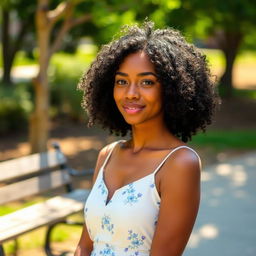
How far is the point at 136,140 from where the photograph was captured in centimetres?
272

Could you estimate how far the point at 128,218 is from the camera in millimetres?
2467

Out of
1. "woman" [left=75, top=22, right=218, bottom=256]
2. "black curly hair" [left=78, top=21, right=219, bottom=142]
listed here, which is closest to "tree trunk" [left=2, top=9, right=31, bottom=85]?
"black curly hair" [left=78, top=21, right=219, bottom=142]

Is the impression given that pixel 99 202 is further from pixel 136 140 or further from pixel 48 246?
pixel 48 246

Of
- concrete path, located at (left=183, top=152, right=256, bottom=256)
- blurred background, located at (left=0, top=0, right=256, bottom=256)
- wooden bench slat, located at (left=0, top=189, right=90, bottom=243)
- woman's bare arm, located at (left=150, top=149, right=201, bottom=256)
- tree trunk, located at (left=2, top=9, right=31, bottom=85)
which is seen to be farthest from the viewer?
tree trunk, located at (left=2, top=9, right=31, bottom=85)

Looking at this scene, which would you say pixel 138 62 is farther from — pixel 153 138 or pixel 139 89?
pixel 153 138

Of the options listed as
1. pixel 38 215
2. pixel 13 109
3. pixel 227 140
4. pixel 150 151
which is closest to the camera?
pixel 150 151

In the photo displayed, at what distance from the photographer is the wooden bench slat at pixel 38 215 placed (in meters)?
4.26

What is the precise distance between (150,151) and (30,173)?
3016mm

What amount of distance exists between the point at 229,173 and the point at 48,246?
4026mm

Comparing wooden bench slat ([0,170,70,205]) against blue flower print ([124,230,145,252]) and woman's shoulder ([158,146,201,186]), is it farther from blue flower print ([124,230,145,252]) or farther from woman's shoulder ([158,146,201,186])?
woman's shoulder ([158,146,201,186])

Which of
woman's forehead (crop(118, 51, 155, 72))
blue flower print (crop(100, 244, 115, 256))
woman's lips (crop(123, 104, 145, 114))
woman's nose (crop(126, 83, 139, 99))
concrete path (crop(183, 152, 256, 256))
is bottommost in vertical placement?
concrete path (crop(183, 152, 256, 256))

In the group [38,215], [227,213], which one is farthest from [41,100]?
[38,215]

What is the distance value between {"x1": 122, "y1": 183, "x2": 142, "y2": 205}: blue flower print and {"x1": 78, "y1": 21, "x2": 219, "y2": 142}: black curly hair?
1.16 ft

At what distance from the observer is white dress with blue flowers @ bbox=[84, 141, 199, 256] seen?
2463 mm
